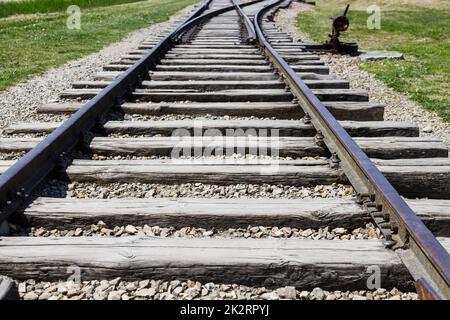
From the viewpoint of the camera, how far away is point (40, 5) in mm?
28500

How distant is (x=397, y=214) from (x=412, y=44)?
10.5 m

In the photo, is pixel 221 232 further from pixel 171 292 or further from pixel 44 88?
pixel 44 88

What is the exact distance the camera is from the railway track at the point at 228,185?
2.38 metres

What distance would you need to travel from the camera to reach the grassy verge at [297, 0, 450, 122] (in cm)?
709

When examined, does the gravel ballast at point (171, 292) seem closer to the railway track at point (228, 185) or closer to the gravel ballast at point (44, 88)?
the railway track at point (228, 185)

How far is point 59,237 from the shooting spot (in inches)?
103

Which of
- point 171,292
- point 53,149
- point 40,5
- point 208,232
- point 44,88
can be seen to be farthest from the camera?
point 40,5

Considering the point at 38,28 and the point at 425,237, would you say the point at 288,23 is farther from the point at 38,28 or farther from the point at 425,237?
the point at 425,237

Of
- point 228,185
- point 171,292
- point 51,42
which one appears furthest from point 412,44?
point 171,292

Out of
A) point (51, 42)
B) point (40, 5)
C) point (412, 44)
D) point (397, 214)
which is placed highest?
point (40, 5)

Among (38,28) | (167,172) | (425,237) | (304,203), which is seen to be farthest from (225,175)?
(38,28)

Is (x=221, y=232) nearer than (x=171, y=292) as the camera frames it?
No
